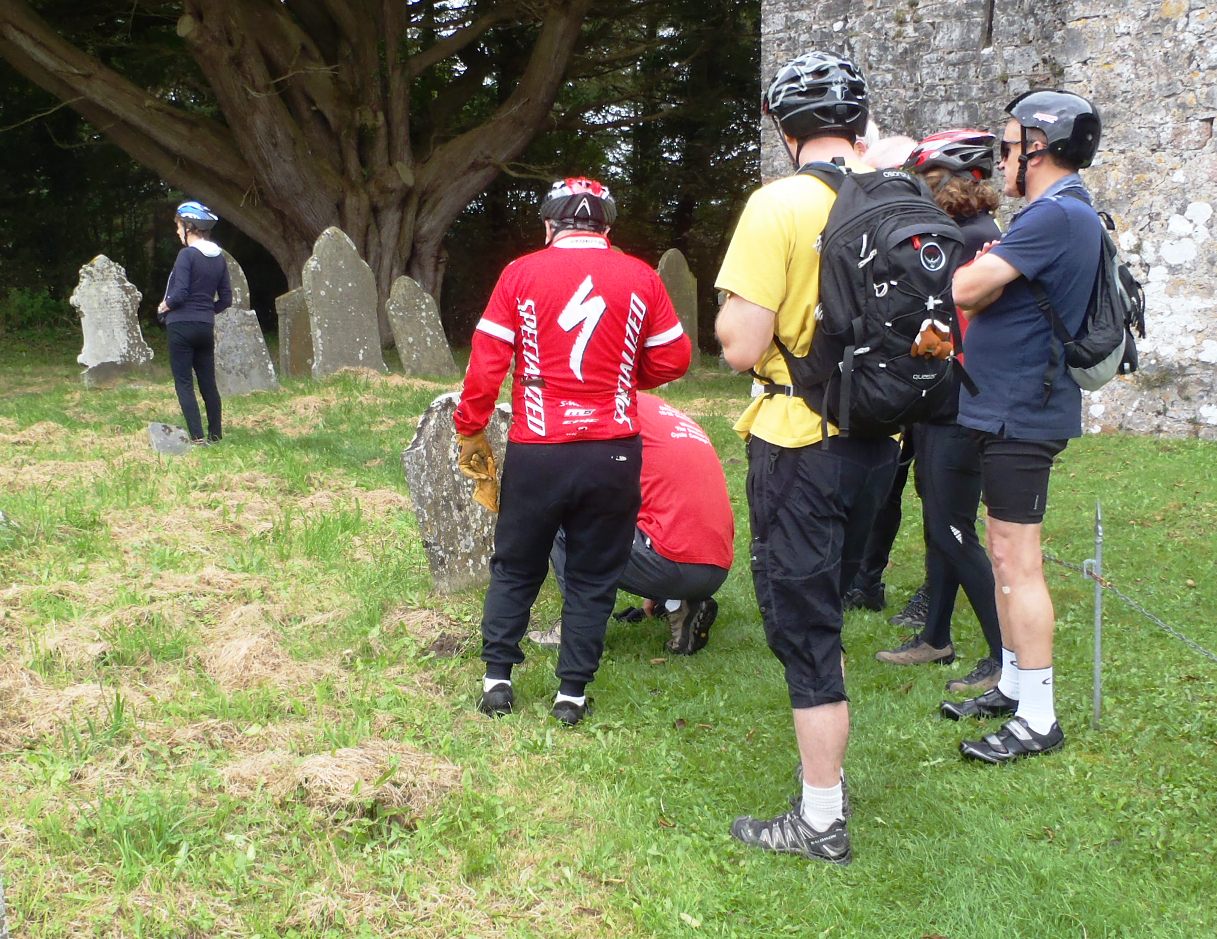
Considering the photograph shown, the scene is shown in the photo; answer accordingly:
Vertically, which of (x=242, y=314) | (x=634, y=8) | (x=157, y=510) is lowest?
(x=157, y=510)

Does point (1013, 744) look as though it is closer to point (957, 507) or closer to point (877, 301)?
point (957, 507)

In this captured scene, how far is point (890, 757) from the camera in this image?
368cm

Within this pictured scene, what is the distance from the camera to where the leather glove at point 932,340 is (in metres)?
2.74

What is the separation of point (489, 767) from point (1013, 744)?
5.86 feet

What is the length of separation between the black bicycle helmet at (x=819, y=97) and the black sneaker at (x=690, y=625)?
90.7 inches

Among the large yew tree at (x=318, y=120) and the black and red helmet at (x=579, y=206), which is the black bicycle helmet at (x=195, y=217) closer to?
the black and red helmet at (x=579, y=206)

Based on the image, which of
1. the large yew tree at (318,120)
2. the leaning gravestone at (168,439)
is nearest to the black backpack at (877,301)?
the leaning gravestone at (168,439)

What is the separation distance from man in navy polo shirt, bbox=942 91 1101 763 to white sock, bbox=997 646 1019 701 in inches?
7.3

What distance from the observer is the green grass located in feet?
9.13

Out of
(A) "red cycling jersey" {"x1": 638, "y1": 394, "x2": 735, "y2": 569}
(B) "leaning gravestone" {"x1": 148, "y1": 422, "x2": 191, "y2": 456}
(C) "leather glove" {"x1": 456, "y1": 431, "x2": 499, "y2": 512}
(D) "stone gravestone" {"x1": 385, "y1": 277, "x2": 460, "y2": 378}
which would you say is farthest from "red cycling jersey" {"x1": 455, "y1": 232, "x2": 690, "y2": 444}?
(D) "stone gravestone" {"x1": 385, "y1": 277, "x2": 460, "y2": 378}

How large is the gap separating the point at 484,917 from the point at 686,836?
0.70 metres

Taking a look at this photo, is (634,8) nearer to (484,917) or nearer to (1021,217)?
(1021,217)

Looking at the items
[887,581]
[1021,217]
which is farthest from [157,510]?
[1021,217]

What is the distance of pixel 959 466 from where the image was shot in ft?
13.2
